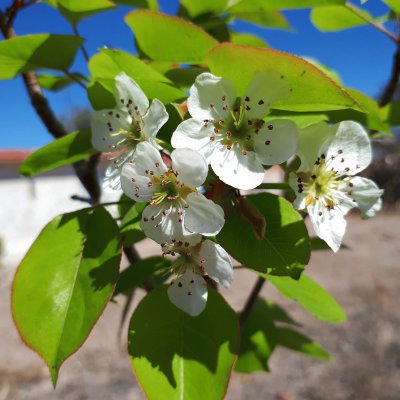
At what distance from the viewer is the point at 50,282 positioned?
1.91 ft

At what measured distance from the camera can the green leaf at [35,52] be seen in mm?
644

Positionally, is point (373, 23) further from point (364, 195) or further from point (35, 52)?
point (35, 52)

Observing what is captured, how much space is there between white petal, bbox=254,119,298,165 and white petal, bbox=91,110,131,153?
0.65 ft

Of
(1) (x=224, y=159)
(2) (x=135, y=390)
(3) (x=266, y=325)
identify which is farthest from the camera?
(2) (x=135, y=390)

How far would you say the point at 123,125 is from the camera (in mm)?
631

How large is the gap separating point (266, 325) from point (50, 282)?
575 millimetres

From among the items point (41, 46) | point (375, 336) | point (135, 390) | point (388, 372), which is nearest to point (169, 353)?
point (41, 46)

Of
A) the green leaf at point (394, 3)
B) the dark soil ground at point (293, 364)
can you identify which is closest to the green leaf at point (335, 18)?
the green leaf at point (394, 3)

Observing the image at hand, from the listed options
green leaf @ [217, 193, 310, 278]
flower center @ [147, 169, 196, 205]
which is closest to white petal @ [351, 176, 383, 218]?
green leaf @ [217, 193, 310, 278]

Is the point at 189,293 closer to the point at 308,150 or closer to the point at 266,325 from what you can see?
the point at 308,150

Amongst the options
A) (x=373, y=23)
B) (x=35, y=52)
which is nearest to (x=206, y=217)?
(x=35, y=52)

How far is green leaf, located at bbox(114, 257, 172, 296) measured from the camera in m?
0.67

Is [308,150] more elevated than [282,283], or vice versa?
[308,150]

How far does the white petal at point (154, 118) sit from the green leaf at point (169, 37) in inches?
4.5
